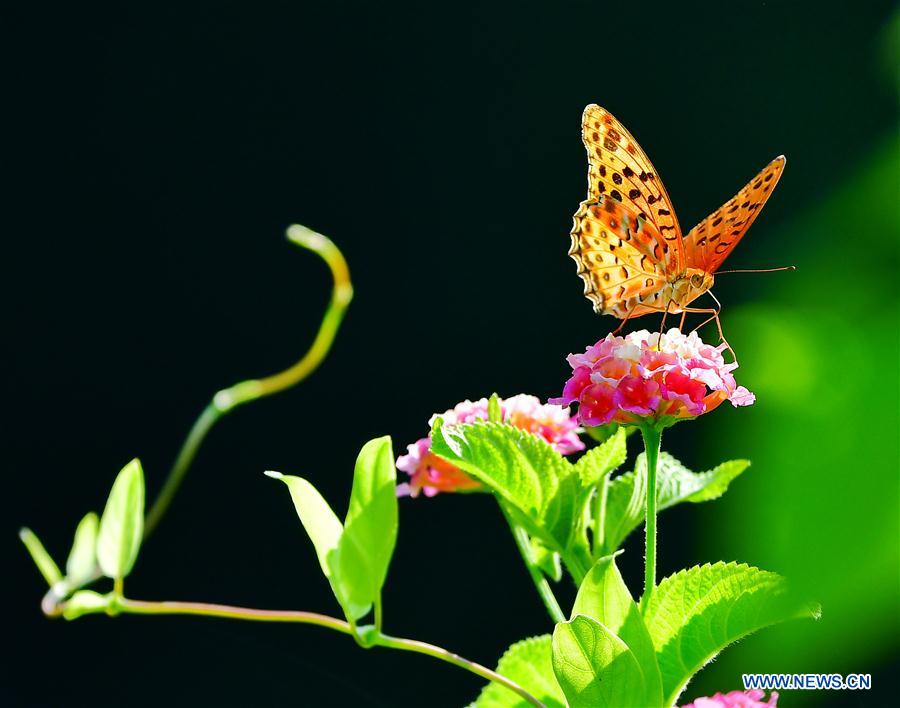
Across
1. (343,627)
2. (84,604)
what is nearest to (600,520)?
(343,627)

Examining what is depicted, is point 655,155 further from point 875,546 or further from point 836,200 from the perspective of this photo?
point 875,546

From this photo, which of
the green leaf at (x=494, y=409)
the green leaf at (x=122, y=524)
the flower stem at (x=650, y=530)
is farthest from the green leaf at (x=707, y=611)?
the green leaf at (x=122, y=524)

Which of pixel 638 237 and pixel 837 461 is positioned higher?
pixel 638 237

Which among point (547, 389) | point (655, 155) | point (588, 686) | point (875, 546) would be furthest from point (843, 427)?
point (655, 155)

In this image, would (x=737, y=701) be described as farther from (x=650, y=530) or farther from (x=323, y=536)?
(x=323, y=536)

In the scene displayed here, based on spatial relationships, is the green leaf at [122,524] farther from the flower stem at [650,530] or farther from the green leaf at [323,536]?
the flower stem at [650,530]

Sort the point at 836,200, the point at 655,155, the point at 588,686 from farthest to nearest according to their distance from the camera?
the point at 655,155
the point at 836,200
the point at 588,686

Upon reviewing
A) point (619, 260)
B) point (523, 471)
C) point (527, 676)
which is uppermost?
point (619, 260)
